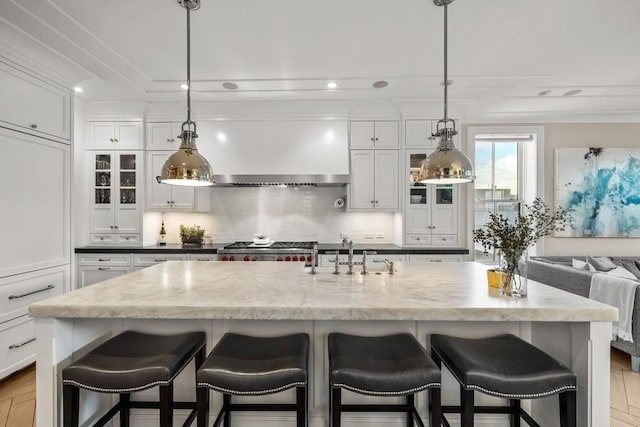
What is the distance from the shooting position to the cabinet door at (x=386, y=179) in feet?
12.5

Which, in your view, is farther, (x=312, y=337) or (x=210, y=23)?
(x=210, y=23)

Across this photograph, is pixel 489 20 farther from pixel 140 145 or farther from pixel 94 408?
pixel 140 145

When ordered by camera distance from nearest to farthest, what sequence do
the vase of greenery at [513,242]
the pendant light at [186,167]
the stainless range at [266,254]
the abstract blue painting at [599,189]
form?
the vase of greenery at [513,242], the pendant light at [186,167], the stainless range at [266,254], the abstract blue painting at [599,189]

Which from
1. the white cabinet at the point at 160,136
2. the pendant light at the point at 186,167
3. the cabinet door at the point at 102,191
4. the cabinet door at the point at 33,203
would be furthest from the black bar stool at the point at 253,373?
the cabinet door at the point at 102,191

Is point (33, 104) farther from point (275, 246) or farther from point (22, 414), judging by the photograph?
point (275, 246)

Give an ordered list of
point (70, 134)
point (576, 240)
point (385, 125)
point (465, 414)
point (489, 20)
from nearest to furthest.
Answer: point (465, 414), point (489, 20), point (70, 134), point (385, 125), point (576, 240)

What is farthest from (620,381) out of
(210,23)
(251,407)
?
(210,23)

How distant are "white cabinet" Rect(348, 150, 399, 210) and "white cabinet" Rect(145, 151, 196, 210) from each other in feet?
6.71

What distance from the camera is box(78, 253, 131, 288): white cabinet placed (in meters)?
3.57

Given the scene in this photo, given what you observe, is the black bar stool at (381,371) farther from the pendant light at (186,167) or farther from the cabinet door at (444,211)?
the cabinet door at (444,211)

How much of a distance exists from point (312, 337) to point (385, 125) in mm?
2907

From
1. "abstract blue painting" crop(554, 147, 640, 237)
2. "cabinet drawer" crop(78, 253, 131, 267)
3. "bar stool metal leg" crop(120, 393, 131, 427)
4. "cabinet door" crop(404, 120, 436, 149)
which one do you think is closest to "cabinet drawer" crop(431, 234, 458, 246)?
"cabinet door" crop(404, 120, 436, 149)

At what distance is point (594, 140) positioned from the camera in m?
4.20

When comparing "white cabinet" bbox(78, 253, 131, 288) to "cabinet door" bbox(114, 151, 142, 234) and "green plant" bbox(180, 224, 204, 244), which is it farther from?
"green plant" bbox(180, 224, 204, 244)
